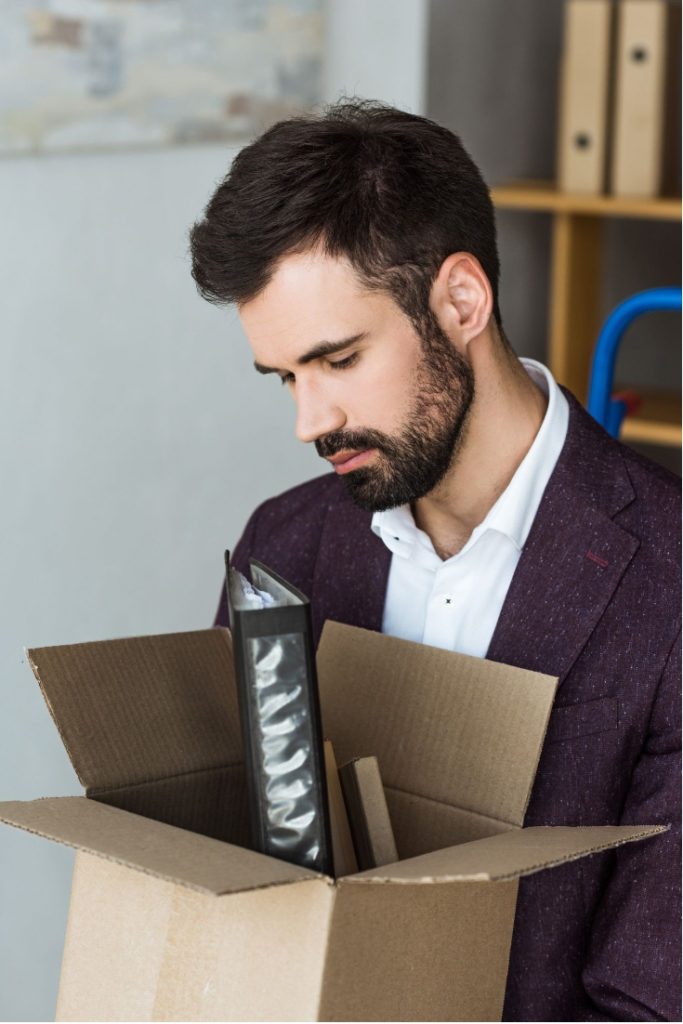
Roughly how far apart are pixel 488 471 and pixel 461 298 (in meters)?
0.16

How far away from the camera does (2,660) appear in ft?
5.41

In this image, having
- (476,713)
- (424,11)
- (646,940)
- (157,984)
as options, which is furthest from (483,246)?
(424,11)

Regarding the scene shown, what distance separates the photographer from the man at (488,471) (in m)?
1.09

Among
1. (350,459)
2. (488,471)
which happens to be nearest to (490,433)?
(488,471)

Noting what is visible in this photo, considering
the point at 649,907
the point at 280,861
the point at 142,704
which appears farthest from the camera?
the point at 649,907

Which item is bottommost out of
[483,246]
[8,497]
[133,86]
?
[8,497]

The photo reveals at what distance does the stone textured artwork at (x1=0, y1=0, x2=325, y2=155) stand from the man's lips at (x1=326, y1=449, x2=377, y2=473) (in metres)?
0.65

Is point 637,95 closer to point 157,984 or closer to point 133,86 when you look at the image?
point 133,86

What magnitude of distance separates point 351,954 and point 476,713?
236 mm

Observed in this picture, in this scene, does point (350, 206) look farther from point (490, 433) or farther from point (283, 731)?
point (283, 731)

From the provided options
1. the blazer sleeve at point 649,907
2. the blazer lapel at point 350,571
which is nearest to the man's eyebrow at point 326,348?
the blazer lapel at point 350,571

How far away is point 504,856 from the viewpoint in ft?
2.39

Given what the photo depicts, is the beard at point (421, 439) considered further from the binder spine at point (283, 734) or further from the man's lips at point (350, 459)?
the binder spine at point (283, 734)

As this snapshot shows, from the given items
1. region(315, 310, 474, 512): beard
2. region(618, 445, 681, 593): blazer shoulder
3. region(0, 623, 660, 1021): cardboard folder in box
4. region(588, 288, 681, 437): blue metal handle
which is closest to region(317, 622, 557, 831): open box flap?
region(0, 623, 660, 1021): cardboard folder in box
